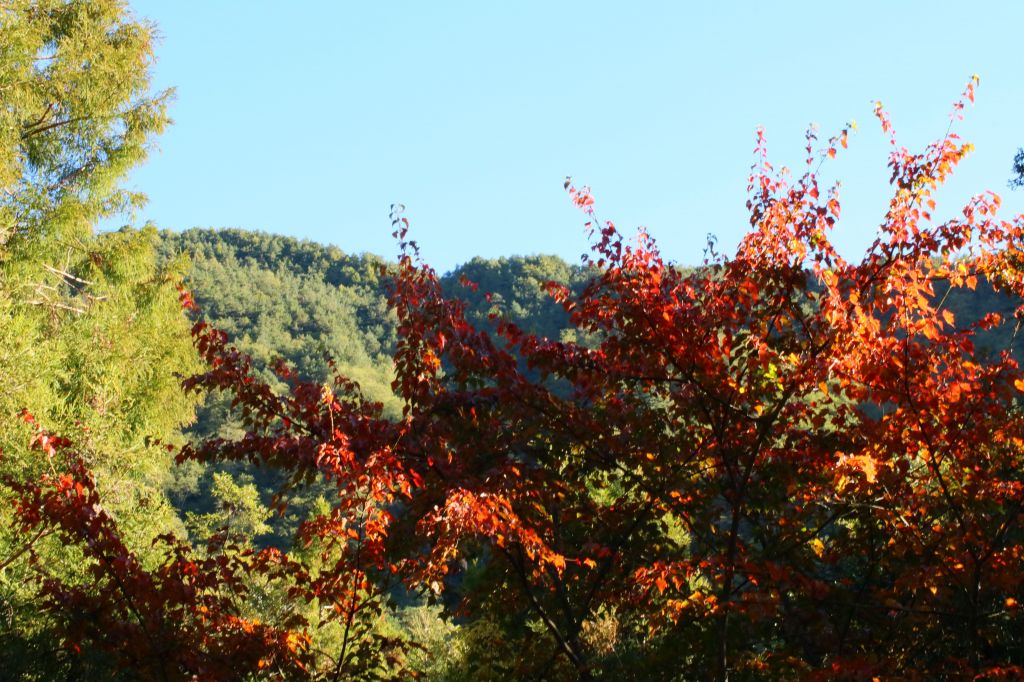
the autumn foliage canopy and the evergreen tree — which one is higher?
the evergreen tree

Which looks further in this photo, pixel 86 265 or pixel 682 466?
pixel 86 265

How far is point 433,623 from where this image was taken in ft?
83.4

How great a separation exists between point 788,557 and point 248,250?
8197 cm

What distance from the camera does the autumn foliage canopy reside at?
4051 mm

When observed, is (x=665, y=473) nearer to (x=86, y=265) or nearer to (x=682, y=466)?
(x=682, y=466)

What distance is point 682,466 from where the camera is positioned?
461cm

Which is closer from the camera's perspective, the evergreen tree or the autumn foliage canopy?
the autumn foliage canopy

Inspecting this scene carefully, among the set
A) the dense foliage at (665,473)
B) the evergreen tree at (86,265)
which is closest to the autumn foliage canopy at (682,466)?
the dense foliage at (665,473)

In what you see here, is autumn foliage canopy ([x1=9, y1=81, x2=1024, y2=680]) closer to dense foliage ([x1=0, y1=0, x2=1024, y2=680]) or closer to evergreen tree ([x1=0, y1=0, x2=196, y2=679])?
dense foliage ([x1=0, y1=0, x2=1024, y2=680])

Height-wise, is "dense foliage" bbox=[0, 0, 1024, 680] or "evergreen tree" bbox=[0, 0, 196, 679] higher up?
"evergreen tree" bbox=[0, 0, 196, 679]

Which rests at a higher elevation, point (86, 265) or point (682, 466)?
point (86, 265)

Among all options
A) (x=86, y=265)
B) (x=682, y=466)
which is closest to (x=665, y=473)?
(x=682, y=466)

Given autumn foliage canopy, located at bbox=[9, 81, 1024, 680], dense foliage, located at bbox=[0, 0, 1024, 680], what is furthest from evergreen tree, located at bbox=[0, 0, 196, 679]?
autumn foliage canopy, located at bbox=[9, 81, 1024, 680]

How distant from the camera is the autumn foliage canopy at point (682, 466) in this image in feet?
13.3
